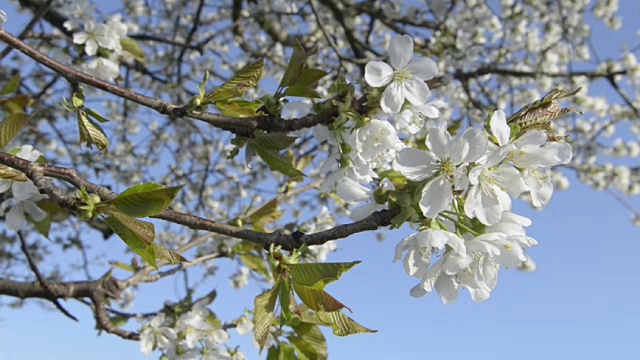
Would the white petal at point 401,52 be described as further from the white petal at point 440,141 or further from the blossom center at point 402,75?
the white petal at point 440,141

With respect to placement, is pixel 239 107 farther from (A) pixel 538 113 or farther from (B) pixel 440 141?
(A) pixel 538 113

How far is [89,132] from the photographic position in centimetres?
110

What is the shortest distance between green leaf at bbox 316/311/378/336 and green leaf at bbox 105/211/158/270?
29 cm

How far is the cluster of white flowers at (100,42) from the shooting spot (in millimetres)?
2072

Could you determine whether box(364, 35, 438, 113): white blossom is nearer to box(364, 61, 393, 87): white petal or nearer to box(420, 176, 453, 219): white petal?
box(364, 61, 393, 87): white petal

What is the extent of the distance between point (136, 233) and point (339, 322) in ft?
1.17

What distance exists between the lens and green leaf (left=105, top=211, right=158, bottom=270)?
785mm

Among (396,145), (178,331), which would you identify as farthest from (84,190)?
(178,331)

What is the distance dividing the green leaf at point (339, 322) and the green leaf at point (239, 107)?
44cm

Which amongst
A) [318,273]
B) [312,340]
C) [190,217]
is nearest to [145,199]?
[190,217]

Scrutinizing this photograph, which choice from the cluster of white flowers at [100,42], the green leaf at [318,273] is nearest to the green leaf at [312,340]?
the green leaf at [318,273]

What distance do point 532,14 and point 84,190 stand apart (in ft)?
15.5

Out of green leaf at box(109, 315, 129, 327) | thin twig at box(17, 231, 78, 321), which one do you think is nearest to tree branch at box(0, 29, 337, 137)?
thin twig at box(17, 231, 78, 321)

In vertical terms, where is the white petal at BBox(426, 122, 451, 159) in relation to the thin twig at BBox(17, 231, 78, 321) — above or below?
below
